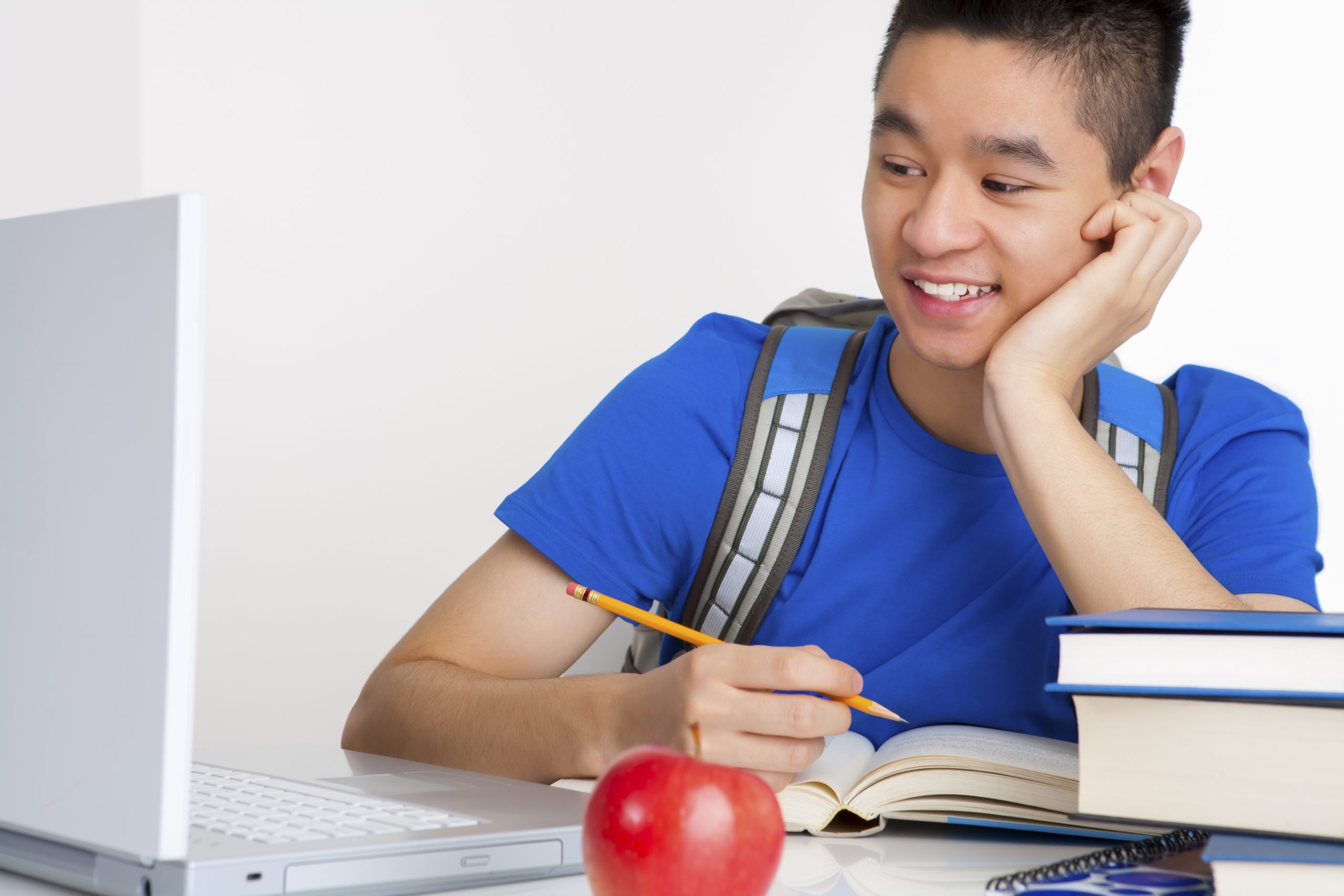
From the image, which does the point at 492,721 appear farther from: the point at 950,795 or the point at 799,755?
the point at 950,795

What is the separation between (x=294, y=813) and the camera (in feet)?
2.53

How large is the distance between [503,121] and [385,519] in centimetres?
95

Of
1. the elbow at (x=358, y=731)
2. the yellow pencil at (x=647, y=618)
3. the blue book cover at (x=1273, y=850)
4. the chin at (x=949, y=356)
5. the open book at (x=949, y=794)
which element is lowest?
the blue book cover at (x=1273, y=850)

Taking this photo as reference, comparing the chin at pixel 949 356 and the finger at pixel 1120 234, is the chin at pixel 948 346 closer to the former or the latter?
the chin at pixel 949 356

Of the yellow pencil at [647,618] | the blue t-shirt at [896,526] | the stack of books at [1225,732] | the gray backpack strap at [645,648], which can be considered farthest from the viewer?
the gray backpack strap at [645,648]

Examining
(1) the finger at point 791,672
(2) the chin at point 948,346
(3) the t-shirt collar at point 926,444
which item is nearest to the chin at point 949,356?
(2) the chin at point 948,346

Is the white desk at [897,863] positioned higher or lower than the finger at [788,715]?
lower

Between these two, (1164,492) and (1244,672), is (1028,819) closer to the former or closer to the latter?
(1244,672)

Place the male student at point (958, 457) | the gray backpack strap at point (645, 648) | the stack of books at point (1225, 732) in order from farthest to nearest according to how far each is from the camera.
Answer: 1. the gray backpack strap at point (645, 648)
2. the male student at point (958, 457)
3. the stack of books at point (1225, 732)

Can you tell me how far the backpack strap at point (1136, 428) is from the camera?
1.36 metres

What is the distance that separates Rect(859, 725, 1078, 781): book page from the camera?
919mm

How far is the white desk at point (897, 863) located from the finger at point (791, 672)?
116mm

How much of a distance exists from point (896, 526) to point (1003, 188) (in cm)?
40

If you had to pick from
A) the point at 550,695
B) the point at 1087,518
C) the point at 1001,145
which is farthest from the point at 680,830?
the point at 1001,145
